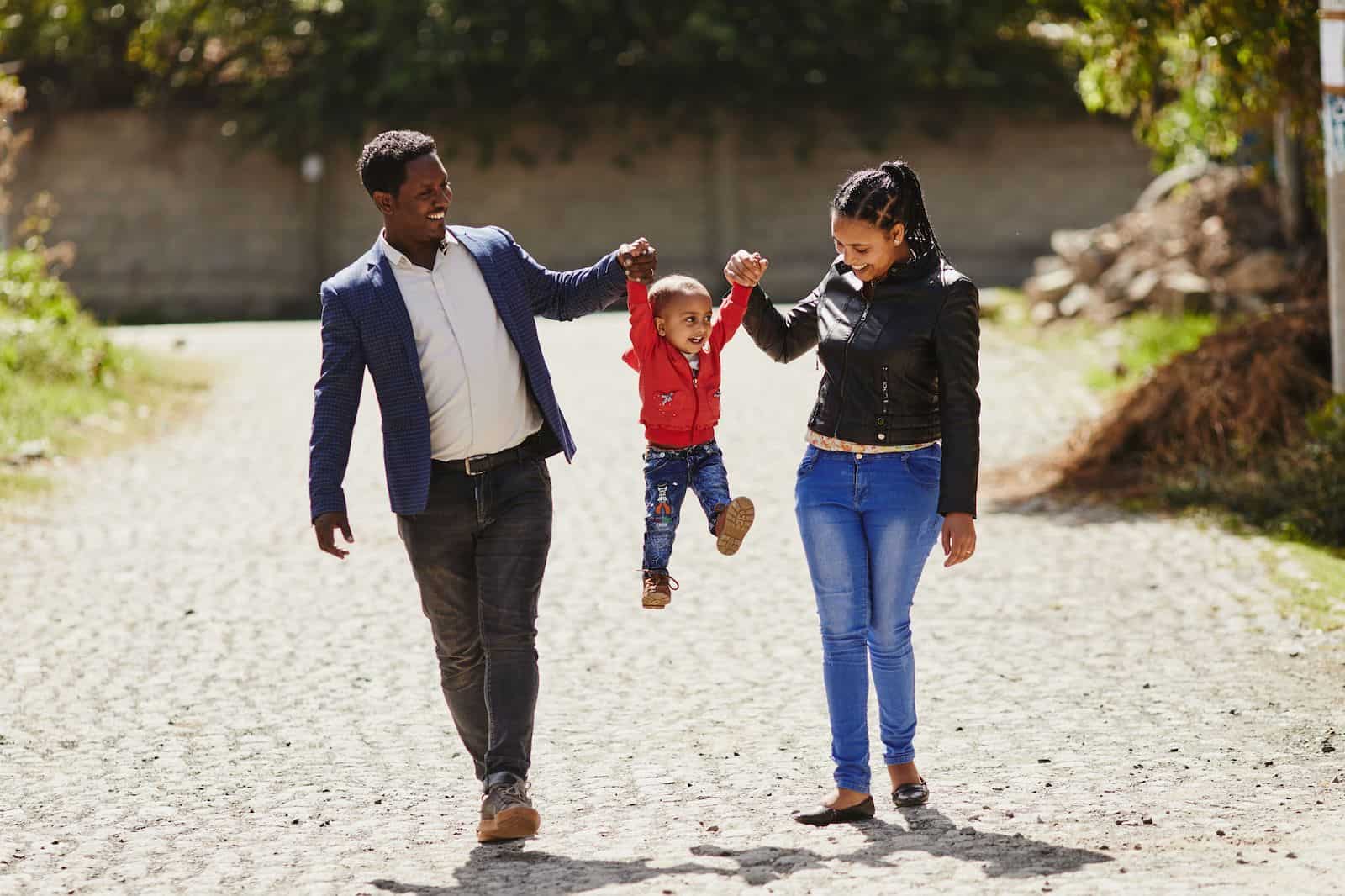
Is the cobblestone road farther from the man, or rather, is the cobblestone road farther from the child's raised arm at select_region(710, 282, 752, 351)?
the child's raised arm at select_region(710, 282, 752, 351)

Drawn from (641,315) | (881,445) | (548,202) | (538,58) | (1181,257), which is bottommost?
(881,445)

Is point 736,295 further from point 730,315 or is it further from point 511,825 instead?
point 511,825

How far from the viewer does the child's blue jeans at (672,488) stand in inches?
210

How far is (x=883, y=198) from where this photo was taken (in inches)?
198

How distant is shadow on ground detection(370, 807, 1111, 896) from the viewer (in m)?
4.75

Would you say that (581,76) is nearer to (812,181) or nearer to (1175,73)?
(812,181)

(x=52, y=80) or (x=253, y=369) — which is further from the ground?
(x=52, y=80)

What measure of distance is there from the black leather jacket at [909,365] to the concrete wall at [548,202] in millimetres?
22697

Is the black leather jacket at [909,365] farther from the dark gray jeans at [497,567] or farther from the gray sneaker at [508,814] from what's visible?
the gray sneaker at [508,814]

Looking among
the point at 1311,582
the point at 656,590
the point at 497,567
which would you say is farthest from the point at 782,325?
the point at 1311,582

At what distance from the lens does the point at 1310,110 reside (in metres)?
11.7

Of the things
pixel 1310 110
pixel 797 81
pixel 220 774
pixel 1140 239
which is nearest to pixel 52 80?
pixel 797 81

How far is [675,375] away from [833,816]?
1313 millimetres

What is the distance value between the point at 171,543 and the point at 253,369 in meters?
8.38
